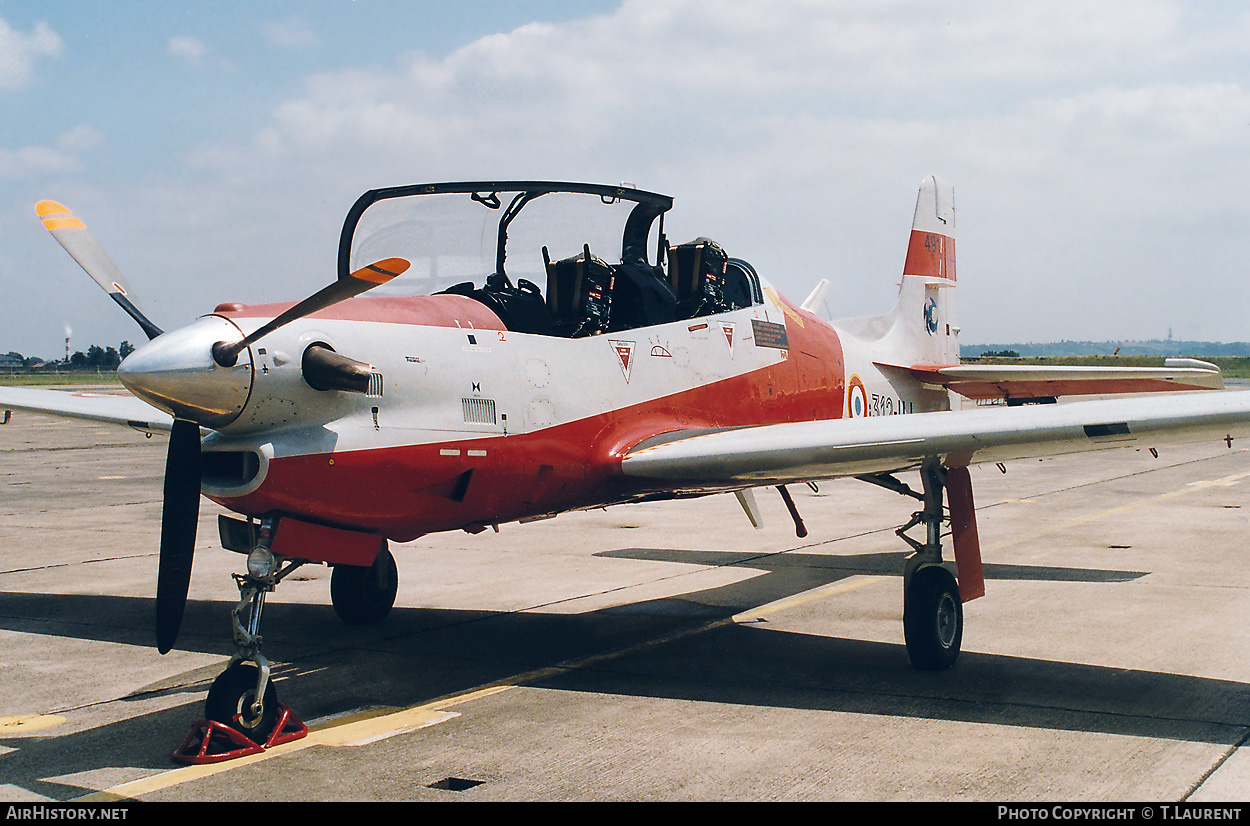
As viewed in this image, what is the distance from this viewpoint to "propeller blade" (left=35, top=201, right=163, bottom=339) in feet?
21.2

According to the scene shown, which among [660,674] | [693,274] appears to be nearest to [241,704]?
[660,674]

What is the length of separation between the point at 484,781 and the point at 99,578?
7248 millimetres

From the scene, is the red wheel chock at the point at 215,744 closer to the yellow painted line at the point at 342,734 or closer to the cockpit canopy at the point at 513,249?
the yellow painted line at the point at 342,734

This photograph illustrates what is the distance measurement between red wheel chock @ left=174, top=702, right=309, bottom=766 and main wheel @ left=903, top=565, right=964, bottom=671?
3860 millimetres

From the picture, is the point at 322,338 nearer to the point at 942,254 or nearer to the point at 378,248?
the point at 378,248

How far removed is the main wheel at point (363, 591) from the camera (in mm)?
8594

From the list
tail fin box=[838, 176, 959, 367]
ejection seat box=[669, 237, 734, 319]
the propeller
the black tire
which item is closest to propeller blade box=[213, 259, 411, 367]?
the propeller

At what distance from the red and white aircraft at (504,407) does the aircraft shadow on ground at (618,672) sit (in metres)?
0.48

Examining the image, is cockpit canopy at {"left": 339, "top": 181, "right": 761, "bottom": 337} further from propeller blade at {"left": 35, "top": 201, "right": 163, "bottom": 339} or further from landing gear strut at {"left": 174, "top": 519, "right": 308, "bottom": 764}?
landing gear strut at {"left": 174, "top": 519, "right": 308, "bottom": 764}

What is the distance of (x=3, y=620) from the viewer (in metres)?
8.77

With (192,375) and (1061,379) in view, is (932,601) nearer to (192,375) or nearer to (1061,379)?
(1061,379)

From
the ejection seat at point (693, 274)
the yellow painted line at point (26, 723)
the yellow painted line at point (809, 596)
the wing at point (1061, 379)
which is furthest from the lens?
the yellow painted line at point (809, 596)

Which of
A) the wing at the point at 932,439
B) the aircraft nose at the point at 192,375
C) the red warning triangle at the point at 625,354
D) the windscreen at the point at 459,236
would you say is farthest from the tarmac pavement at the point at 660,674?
the windscreen at the point at 459,236

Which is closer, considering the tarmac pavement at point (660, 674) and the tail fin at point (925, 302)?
the tarmac pavement at point (660, 674)
